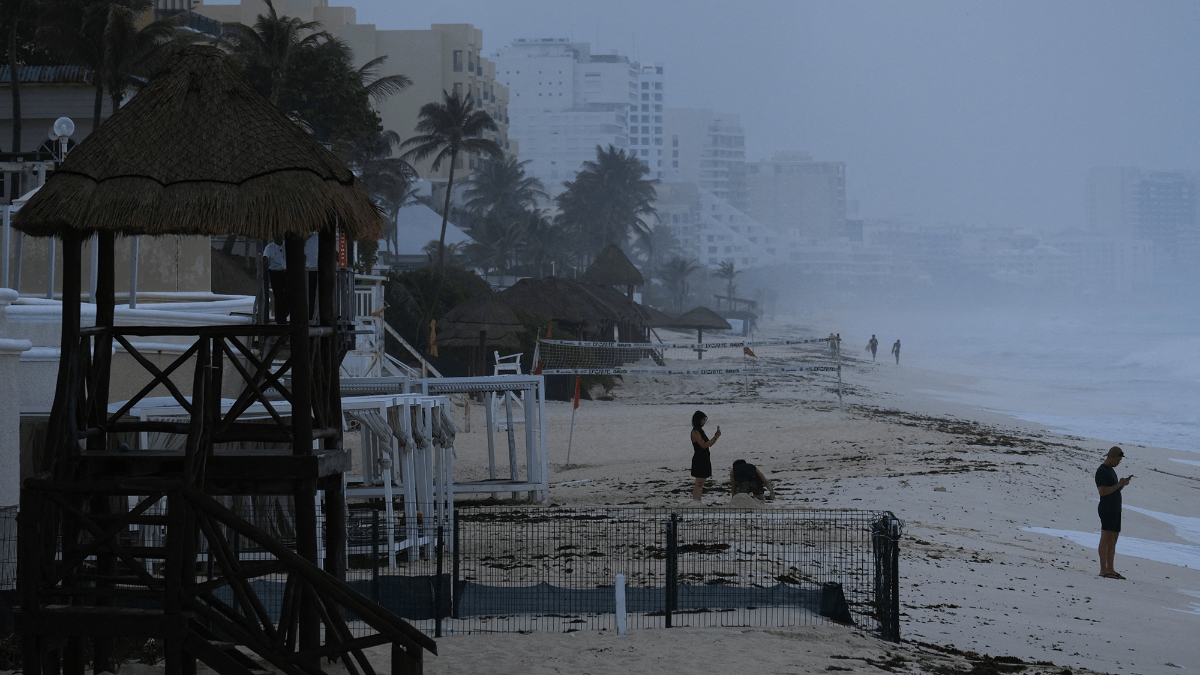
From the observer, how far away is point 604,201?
350 ft

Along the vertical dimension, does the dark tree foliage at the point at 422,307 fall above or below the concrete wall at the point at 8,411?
above

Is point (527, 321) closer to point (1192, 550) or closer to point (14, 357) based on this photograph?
point (1192, 550)

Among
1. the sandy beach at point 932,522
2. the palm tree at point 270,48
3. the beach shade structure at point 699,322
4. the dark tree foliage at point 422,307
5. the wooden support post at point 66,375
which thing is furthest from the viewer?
the beach shade structure at point 699,322

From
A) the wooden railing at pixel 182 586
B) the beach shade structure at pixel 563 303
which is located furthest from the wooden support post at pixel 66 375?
the beach shade structure at pixel 563 303

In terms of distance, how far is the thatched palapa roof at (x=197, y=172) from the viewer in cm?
641

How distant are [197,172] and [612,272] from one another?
166ft

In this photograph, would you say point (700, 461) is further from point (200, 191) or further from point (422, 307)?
point (422, 307)

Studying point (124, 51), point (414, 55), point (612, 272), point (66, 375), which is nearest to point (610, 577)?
point (66, 375)

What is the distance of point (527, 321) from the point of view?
124ft

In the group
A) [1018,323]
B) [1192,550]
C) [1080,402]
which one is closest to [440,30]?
[1080,402]

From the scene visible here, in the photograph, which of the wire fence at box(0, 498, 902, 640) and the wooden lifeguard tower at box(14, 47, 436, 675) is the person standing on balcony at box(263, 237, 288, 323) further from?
the wooden lifeguard tower at box(14, 47, 436, 675)

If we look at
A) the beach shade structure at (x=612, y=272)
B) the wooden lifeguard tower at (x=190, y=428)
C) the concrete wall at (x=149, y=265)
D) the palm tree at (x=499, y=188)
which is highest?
the palm tree at (x=499, y=188)

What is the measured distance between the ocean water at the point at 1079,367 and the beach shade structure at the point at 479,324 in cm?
1800

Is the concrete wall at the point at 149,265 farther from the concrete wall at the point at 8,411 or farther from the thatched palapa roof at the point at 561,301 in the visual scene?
the thatched palapa roof at the point at 561,301
